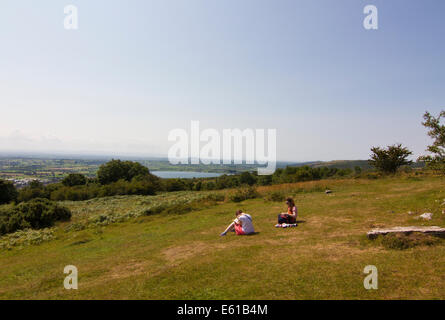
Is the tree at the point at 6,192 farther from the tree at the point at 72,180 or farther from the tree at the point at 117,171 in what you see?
the tree at the point at 117,171

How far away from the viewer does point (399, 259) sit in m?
6.85

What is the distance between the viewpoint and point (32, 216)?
24547mm

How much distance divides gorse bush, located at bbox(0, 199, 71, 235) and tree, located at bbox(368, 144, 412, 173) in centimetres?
3970

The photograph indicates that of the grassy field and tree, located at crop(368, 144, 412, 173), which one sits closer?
the grassy field

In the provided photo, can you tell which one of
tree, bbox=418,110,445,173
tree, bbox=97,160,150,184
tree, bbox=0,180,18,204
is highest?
tree, bbox=418,110,445,173

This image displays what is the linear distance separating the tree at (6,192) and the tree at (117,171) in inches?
906

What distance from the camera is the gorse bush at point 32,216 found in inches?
920

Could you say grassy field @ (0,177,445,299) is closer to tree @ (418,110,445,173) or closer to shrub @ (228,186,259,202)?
tree @ (418,110,445,173)

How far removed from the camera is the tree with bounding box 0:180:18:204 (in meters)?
49.7

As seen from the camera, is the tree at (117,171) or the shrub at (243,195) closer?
the shrub at (243,195)

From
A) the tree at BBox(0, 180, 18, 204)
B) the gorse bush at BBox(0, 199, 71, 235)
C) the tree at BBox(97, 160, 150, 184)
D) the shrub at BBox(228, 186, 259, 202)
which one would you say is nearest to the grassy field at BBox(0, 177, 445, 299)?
the shrub at BBox(228, 186, 259, 202)

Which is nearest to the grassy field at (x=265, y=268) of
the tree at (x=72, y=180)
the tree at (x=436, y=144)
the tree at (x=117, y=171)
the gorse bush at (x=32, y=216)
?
the tree at (x=436, y=144)

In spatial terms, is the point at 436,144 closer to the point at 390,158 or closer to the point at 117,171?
the point at 390,158
